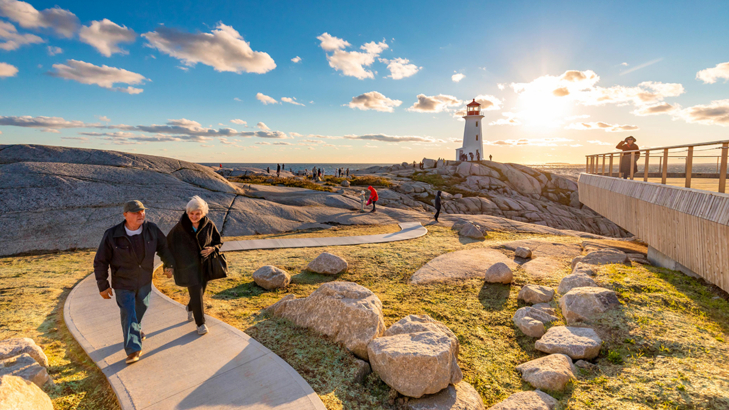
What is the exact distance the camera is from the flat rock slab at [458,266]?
896cm

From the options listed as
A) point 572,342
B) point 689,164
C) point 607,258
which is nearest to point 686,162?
point 689,164

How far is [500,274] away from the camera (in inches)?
333

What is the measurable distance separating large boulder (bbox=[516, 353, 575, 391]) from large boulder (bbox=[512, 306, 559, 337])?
994mm

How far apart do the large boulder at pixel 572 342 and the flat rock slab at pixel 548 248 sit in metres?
5.85

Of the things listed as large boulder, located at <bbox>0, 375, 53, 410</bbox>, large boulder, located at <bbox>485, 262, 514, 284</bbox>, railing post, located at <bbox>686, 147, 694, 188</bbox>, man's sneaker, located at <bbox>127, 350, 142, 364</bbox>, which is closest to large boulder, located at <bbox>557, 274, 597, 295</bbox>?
large boulder, located at <bbox>485, 262, 514, 284</bbox>

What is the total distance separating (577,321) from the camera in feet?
19.9

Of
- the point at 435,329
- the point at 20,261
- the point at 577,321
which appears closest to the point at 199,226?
the point at 435,329

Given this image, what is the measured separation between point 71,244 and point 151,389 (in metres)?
10.4

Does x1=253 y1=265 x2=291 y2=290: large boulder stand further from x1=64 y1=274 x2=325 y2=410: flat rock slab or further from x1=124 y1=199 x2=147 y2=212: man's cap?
x1=124 y1=199 x2=147 y2=212: man's cap

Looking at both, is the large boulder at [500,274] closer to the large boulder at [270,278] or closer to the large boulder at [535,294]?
the large boulder at [535,294]

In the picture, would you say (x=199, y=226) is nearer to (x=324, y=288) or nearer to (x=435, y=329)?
(x=324, y=288)

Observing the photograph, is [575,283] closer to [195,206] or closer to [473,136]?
[195,206]

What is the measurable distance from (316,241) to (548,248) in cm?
836

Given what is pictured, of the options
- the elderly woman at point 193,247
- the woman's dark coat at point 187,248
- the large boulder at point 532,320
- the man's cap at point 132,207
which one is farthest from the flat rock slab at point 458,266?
the man's cap at point 132,207
